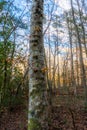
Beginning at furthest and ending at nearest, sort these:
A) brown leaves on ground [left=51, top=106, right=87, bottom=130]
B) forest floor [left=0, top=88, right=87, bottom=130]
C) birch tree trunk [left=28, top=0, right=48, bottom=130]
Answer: forest floor [left=0, top=88, right=87, bottom=130] < brown leaves on ground [left=51, top=106, right=87, bottom=130] < birch tree trunk [left=28, top=0, right=48, bottom=130]

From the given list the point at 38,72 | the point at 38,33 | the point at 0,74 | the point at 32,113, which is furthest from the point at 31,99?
the point at 0,74

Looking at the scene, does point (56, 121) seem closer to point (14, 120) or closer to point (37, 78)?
point (14, 120)

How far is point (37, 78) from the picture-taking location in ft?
11.1

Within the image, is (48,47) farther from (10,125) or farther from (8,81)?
(10,125)

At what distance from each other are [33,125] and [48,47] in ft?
77.4

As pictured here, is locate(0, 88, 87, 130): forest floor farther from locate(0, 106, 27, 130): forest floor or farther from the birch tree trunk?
the birch tree trunk

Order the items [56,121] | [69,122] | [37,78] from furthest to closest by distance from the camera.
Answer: [56,121]
[69,122]
[37,78]

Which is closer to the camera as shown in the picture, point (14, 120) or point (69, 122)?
point (69, 122)

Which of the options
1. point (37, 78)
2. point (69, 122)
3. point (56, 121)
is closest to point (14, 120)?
point (56, 121)

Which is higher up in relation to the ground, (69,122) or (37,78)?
(37,78)

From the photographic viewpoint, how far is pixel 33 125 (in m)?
3.28

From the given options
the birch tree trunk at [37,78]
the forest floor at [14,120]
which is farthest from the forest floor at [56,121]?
the birch tree trunk at [37,78]

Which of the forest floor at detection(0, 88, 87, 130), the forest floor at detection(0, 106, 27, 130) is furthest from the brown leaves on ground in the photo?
the forest floor at detection(0, 106, 27, 130)

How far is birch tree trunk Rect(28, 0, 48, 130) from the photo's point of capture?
129 inches
